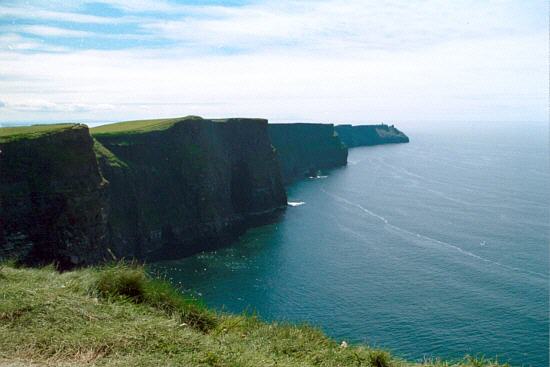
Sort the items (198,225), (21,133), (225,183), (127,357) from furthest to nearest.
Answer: (225,183)
(198,225)
(21,133)
(127,357)

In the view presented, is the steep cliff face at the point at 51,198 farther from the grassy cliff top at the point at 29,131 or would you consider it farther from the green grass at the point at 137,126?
the green grass at the point at 137,126

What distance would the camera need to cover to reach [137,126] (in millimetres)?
84688

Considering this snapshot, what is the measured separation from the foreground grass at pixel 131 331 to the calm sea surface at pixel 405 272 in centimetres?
1475

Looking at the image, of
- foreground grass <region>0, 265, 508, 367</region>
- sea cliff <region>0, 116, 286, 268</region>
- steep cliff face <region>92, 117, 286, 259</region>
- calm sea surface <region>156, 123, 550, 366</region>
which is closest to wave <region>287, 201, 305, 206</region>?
calm sea surface <region>156, 123, 550, 366</region>

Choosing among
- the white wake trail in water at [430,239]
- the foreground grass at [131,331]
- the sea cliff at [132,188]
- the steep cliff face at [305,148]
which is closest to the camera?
the foreground grass at [131,331]

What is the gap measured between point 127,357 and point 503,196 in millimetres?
113303

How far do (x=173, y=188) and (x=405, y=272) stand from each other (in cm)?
4161

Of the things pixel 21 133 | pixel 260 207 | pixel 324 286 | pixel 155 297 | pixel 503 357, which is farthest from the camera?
pixel 260 207

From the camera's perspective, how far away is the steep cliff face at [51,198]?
46469 millimetres

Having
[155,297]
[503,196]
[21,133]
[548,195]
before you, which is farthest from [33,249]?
[548,195]

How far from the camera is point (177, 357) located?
10.1 m

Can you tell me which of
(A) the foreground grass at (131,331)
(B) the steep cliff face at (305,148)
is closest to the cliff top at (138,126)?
(A) the foreground grass at (131,331)

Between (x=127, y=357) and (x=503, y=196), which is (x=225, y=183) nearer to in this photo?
(x=503, y=196)

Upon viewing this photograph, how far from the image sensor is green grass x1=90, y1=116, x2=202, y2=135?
78250 mm
